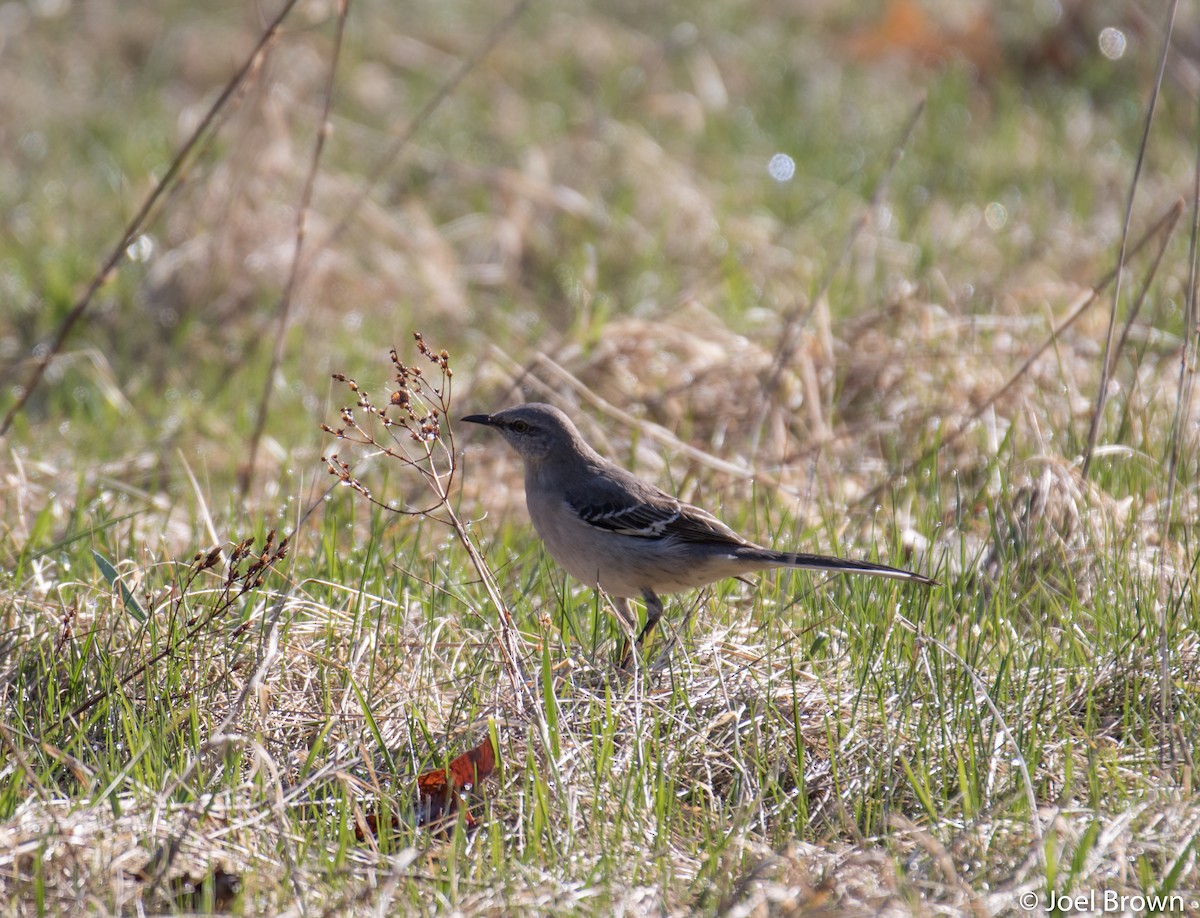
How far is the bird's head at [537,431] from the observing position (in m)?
5.50

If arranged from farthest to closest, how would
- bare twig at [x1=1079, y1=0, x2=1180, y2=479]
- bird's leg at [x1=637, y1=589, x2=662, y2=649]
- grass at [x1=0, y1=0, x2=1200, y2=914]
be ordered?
bird's leg at [x1=637, y1=589, x2=662, y2=649], bare twig at [x1=1079, y1=0, x2=1180, y2=479], grass at [x1=0, y1=0, x2=1200, y2=914]

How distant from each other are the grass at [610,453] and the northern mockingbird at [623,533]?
0.21 m

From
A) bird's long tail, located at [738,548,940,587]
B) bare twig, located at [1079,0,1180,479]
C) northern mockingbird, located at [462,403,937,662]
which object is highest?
bare twig, located at [1079,0,1180,479]

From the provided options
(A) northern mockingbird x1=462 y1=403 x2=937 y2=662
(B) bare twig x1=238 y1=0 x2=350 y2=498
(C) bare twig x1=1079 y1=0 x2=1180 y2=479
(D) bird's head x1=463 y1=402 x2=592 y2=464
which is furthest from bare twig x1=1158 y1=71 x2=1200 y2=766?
(B) bare twig x1=238 y1=0 x2=350 y2=498

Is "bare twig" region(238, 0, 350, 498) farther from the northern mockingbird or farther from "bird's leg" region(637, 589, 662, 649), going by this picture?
"bird's leg" region(637, 589, 662, 649)

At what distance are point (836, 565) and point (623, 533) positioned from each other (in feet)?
3.23

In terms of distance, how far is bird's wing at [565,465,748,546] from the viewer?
511cm

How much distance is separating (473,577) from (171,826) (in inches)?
81.8

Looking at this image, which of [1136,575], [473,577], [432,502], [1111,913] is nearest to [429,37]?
[432,502]

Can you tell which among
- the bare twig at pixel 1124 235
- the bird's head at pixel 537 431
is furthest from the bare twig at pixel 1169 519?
the bird's head at pixel 537 431

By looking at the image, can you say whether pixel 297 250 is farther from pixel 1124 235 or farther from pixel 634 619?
pixel 1124 235

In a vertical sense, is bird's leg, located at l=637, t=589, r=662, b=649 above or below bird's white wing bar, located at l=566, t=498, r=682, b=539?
below

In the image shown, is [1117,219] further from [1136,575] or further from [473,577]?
[473,577]

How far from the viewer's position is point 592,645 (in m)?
4.56
